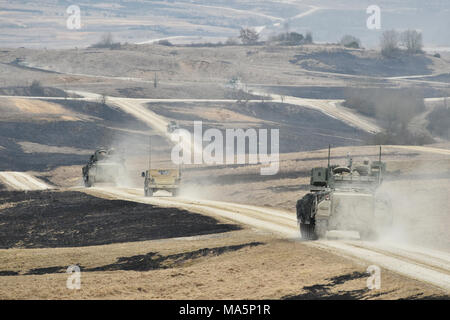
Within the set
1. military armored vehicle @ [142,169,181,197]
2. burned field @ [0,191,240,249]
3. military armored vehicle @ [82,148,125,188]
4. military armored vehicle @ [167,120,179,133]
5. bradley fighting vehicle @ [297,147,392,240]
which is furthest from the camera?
military armored vehicle @ [167,120,179,133]

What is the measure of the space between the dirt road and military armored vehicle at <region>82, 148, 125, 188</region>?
19035 millimetres

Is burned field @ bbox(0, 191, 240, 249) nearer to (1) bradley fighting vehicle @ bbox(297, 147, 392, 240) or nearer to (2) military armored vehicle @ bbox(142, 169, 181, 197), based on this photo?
(2) military armored vehicle @ bbox(142, 169, 181, 197)

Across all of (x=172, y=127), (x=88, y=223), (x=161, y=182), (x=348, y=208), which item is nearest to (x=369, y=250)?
(x=348, y=208)

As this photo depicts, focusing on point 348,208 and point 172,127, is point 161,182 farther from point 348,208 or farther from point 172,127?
point 172,127

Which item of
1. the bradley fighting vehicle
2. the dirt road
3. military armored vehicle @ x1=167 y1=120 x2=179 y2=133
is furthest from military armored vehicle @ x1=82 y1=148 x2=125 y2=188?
military armored vehicle @ x1=167 y1=120 x2=179 y2=133

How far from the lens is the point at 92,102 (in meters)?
138

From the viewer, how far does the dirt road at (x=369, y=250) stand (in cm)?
2336

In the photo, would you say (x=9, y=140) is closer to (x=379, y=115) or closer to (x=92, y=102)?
(x=92, y=102)

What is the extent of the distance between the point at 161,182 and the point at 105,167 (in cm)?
991

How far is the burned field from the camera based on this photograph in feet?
124

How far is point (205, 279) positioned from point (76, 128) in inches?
3873

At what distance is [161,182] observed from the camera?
54.5 meters

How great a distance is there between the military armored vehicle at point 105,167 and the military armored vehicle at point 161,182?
9.09 metres
